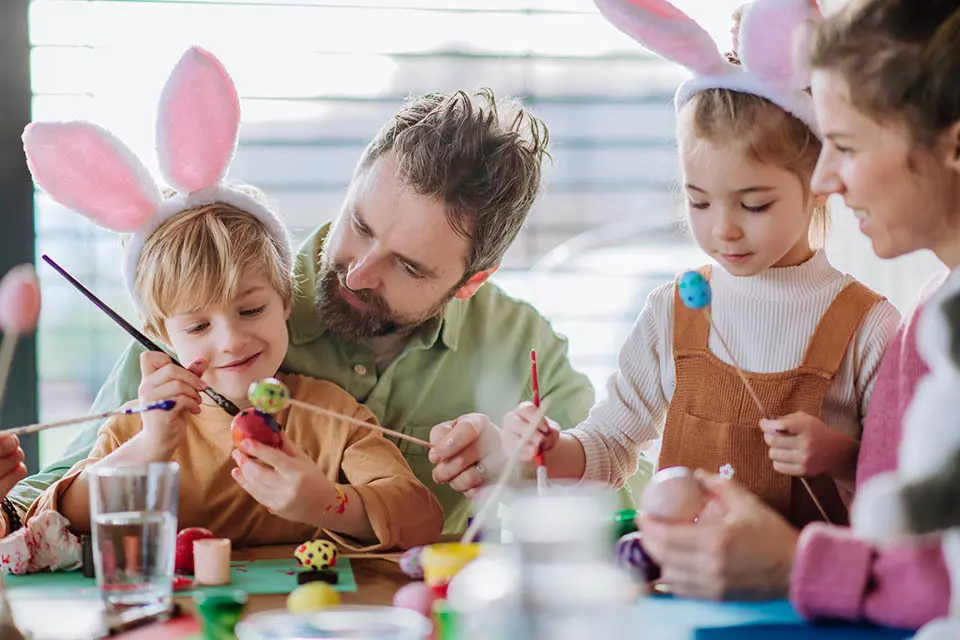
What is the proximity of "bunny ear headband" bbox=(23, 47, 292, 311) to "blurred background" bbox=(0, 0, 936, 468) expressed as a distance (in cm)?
102

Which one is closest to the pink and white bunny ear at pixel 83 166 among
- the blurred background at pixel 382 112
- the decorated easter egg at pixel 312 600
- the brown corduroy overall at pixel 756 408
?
the decorated easter egg at pixel 312 600

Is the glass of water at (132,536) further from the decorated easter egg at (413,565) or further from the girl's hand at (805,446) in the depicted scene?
the girl's hand at (805,446)

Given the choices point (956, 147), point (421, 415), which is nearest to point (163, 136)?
point (421, 415)

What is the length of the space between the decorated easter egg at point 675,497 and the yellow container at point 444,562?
19cm

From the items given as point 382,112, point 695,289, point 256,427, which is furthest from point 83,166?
point 382,112

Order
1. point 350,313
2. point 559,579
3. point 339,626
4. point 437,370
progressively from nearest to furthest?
point 559,579 → point 339,626 → point 350,313 → point 437,370

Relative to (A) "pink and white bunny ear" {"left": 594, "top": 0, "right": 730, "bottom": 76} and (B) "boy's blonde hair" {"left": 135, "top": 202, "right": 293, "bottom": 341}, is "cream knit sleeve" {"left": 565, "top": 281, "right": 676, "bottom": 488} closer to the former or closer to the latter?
(A) "pink and white bunny ear" {"left": 594, "top": 0, "right": 730, "bottom": 76}

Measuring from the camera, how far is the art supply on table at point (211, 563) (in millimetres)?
1281

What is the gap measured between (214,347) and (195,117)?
0.32 meters

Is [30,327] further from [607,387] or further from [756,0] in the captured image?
[756,0]

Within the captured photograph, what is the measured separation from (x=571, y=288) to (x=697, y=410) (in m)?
1.72

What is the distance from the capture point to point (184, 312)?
5.24 feet

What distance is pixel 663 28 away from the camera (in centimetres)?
144

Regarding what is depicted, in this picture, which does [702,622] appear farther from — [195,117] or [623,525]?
Answer: [195,117]
